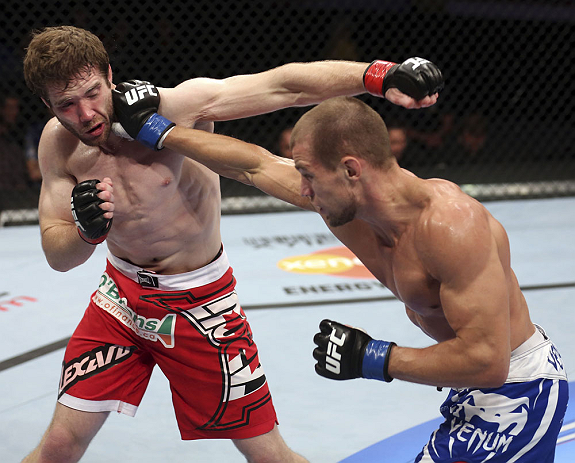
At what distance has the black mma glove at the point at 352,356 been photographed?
Result: 144cm

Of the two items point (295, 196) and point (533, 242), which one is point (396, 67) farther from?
point (533, 242)

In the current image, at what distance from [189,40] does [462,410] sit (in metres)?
5.56

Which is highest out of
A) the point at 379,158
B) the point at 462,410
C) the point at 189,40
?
the point at 379,158

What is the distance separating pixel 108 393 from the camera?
189cm

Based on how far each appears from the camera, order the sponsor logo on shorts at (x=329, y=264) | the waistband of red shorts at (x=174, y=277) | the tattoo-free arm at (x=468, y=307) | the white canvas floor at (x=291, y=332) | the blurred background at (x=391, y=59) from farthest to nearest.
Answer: the blurred background at (x=391, y=59)
the sponsor logo on shorts at (x=329, y=264)
the white canvas floor at (x=291, y=332)
the waistband of red shorts at (x=174, y=277)
the tattoo-free arm at (x=468, y=307)

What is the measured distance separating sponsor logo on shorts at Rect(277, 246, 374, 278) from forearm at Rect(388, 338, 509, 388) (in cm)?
270

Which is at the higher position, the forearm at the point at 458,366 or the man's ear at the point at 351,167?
the man's ear at the point at 351,167

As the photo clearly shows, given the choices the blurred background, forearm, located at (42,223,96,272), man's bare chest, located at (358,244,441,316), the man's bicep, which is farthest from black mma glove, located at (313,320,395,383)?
the blurred background

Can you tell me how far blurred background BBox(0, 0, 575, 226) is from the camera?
6012 mm

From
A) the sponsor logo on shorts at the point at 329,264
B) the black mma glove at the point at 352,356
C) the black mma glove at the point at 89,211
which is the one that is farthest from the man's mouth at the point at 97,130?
the sponsor logo on shorts at the point at 329,264

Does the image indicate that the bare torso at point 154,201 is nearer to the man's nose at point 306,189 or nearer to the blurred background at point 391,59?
the man's nose at point 306,189

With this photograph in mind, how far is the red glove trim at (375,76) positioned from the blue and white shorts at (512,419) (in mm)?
670

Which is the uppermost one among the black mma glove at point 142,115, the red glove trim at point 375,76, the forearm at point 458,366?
the red glove trim at point 375,76

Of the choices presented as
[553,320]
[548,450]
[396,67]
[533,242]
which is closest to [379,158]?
[396,67]
